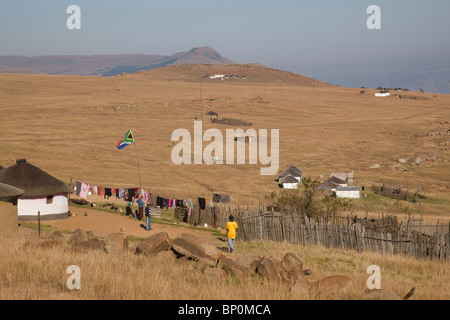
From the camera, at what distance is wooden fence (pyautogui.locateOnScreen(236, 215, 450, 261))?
17.4m

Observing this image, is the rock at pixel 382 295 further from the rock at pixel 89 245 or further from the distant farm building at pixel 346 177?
the distant farm building at pixel 346 177

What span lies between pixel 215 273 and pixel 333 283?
95.3 inches

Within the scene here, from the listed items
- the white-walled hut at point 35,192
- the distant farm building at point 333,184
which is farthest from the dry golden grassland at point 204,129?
the white-walled hut at point 35,192

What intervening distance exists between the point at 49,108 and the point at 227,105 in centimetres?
3007

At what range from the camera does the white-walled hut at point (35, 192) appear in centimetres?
2552

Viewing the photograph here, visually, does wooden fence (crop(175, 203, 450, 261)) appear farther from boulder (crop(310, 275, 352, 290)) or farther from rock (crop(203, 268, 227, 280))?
rock (crop(203, 268, 227, 280))

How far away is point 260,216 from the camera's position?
861 inches

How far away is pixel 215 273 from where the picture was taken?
1102 centimetres

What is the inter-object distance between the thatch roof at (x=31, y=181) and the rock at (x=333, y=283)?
1830 cm

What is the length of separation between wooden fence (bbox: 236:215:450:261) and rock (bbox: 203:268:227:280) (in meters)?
9.03

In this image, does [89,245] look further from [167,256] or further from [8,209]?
[8,209]

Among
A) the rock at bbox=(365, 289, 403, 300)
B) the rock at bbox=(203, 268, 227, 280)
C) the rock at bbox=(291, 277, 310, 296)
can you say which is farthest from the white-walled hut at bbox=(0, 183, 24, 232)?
the rock at bbox=(365, 289, 403, 300)

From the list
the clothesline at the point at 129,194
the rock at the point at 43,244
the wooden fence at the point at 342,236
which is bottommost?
the clothesline at the point at 129,194
